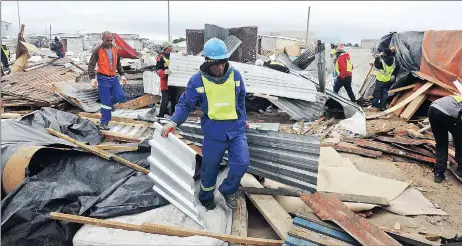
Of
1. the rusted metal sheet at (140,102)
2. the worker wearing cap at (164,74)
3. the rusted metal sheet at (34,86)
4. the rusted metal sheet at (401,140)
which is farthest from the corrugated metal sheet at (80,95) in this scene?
the rusted metal sheet at (401,140)

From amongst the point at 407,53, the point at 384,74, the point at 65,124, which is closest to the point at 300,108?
the point at 384,74

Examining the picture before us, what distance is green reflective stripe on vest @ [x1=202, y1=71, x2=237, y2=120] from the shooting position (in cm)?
328

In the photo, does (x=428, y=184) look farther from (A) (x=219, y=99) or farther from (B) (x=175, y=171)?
(B) (x=175, y=171)

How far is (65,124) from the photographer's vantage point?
530 cm

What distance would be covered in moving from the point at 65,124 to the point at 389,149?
16.8 feet

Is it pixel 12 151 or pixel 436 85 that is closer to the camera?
pixel 12 151

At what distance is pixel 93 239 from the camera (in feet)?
9.18

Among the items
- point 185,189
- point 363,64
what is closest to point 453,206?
point 185,189

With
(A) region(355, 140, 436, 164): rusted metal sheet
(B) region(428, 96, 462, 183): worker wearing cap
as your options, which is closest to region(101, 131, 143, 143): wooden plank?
(A) region(355, 140, 436, 164): rusted metal sheet

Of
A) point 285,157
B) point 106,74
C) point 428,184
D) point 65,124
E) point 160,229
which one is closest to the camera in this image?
point 160,229

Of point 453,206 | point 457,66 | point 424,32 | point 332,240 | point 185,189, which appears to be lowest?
point 453,206

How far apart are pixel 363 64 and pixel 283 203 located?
451 inches

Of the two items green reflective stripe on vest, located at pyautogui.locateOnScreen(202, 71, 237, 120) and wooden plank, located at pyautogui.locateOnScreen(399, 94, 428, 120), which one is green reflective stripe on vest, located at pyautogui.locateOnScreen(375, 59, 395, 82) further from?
green reflective stripe on vest, located at pyautogui.locateOnScreen(202, 71, 237, 120)

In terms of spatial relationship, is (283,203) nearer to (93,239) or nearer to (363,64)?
(93,239)
